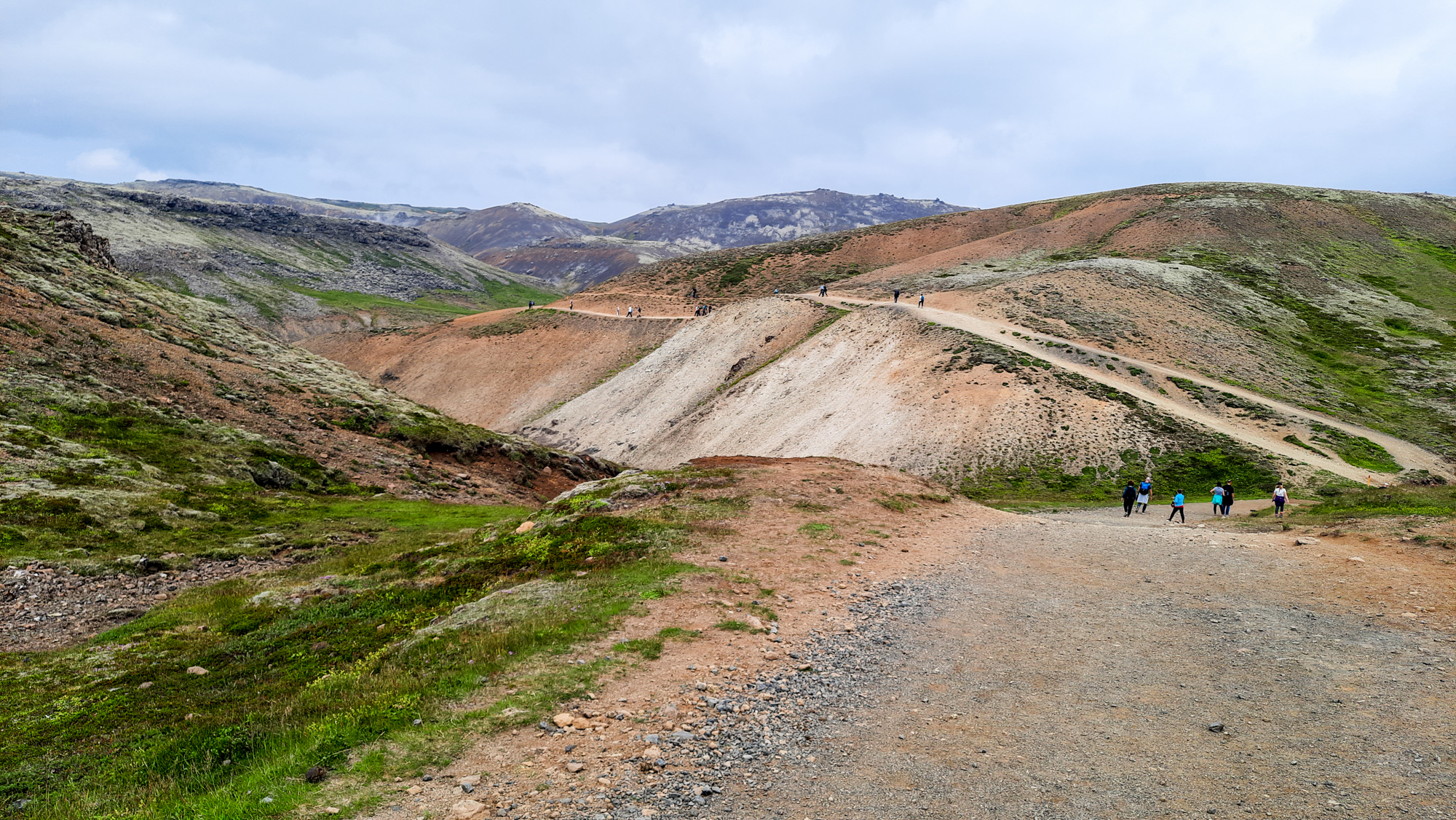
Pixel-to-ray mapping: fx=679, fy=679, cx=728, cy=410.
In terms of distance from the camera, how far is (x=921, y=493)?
Result: 3017 centimetres

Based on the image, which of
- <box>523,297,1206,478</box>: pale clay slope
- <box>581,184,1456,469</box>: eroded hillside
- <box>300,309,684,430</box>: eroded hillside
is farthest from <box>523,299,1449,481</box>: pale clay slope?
<box>581,184,1456,469</box>: eroded hillside

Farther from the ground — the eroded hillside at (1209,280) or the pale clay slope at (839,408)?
the eroded hillside at (1209,280)

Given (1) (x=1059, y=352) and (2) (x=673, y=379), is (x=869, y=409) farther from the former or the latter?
(2) (x=673, y=379)

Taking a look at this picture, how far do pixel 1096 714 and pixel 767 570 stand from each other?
30.1 feet

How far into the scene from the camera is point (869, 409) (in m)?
50.2

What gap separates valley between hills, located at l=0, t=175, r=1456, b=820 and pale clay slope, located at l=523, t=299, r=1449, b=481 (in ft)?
1.41

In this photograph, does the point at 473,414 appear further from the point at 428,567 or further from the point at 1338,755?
the point at 1338,755

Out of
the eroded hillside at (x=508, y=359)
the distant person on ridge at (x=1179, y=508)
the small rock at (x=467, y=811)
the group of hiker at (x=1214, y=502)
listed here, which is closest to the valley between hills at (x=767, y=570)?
the small rock at (x=467, y=811)

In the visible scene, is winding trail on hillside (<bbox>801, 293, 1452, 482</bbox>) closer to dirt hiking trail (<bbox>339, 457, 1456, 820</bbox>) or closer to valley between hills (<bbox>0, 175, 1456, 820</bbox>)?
valley between hills (<bbox>0, 175, 1456, 820</bbox>)

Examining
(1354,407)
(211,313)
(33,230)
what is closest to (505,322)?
(211,313)

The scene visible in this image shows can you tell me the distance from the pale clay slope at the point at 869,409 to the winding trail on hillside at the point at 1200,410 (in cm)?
15

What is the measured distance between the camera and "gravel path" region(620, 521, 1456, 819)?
27.6ft

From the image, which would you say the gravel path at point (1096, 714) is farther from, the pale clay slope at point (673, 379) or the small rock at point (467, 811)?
the pale clay slope at point (673, 379)

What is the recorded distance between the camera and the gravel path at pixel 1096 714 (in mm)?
8414
